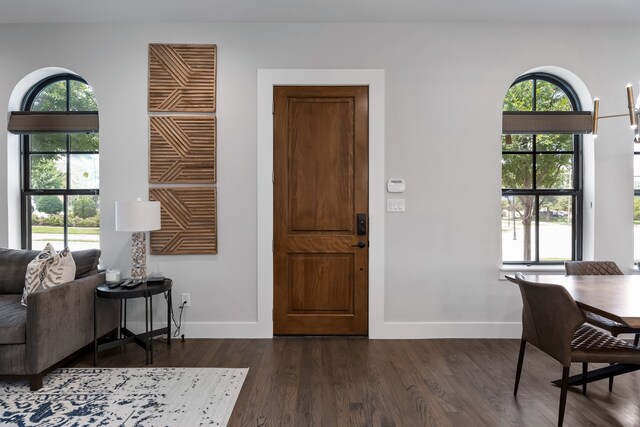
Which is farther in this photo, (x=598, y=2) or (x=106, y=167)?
(x=106, y=167)

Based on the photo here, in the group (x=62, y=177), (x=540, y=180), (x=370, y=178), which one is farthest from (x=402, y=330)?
(x=62, y=177)

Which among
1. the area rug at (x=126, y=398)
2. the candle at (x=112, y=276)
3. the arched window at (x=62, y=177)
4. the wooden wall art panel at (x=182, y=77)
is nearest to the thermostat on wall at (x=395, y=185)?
the wooden wall art panel at (x=182, y=77)

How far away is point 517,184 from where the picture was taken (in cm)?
379

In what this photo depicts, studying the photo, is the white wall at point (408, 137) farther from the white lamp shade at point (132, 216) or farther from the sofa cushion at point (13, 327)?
the sofa cushion at point (13, 327)

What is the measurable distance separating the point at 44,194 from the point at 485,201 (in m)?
4.45

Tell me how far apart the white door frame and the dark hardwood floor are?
0.33 metres

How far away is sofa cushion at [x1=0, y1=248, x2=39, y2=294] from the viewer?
3.14 metres

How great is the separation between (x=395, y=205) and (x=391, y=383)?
161 centimetres

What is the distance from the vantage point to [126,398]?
242cm

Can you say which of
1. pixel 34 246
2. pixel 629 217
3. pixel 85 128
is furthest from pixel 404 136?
pixel 34 246

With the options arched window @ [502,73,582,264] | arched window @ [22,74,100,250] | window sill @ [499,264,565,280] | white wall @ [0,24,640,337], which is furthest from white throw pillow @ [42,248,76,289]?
arched window @ [502,73,582,264]

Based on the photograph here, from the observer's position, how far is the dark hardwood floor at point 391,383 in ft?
7.30

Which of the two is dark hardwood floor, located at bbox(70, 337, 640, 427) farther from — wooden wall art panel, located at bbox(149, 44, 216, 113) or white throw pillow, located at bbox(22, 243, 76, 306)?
wooden wall art panel, located at bbox(149, 44, 216, 113)

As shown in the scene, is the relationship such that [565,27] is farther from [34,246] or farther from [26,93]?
[34,246]
